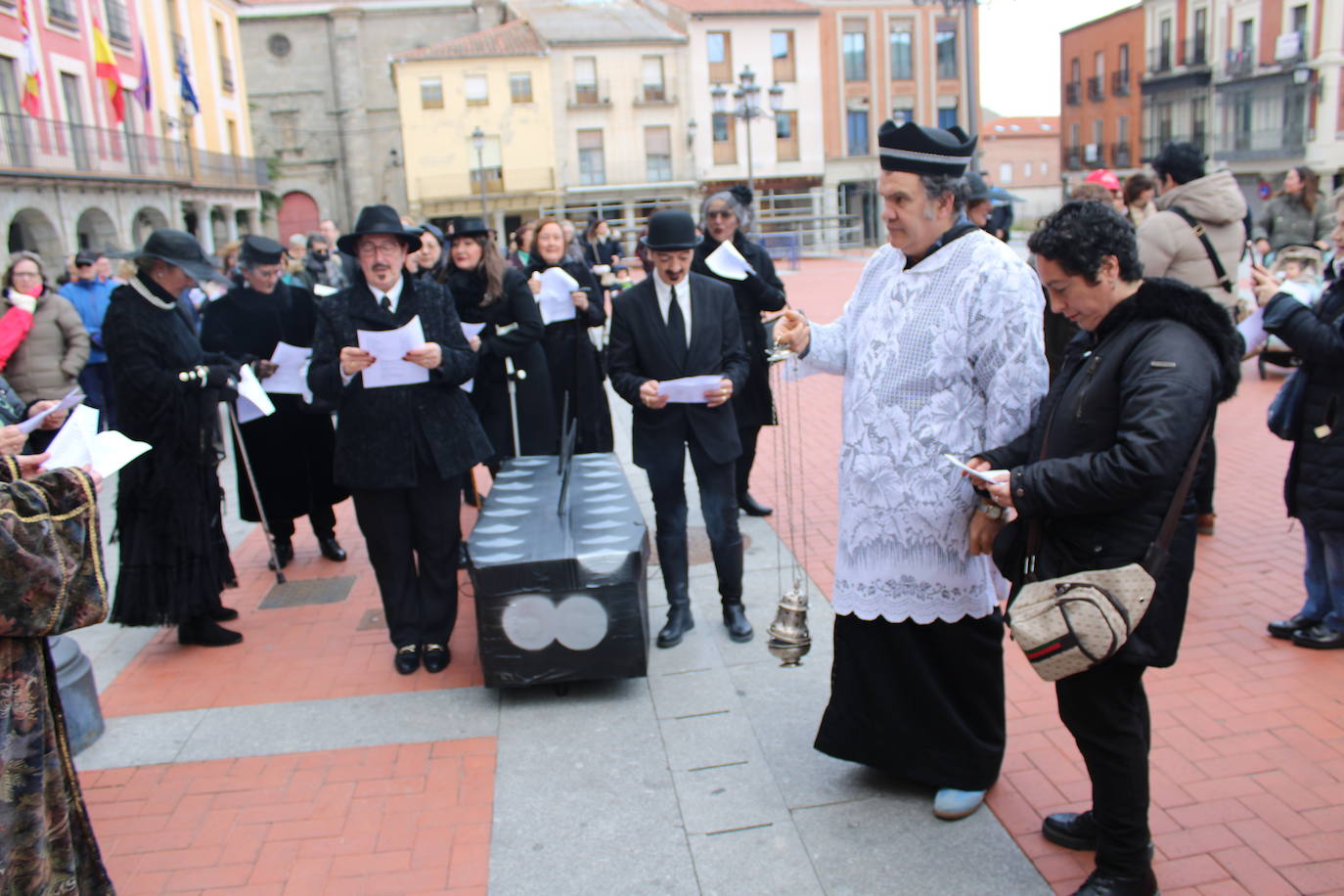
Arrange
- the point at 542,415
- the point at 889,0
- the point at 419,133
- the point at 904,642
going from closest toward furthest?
the point at 904,642 → the point at 542,415 → the point at 419,133 → the point at 889,0

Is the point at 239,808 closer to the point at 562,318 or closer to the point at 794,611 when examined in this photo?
the point at 794,611

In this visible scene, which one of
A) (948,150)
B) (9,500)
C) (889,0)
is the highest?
(889,0)

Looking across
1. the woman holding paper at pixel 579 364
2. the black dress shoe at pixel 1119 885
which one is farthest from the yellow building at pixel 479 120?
the black dress shoe at pixel 1119 885

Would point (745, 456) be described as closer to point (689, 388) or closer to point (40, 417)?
point (689, 388)

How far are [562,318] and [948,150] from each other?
427 cm

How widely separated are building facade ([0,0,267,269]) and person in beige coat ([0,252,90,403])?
9216mm

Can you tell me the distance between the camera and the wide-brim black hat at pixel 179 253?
488 centimetres

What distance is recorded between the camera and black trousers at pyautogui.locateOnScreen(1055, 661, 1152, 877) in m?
2.77

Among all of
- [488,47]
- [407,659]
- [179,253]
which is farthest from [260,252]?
[488,47]

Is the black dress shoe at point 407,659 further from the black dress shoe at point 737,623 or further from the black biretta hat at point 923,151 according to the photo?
the black biretta hat at point 923,151

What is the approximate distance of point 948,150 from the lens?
308 cm

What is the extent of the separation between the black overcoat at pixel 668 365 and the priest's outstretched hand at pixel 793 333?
129 centimetres

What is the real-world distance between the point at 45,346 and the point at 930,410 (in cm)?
783

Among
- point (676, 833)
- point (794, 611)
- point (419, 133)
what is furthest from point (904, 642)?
point (419, 133)
